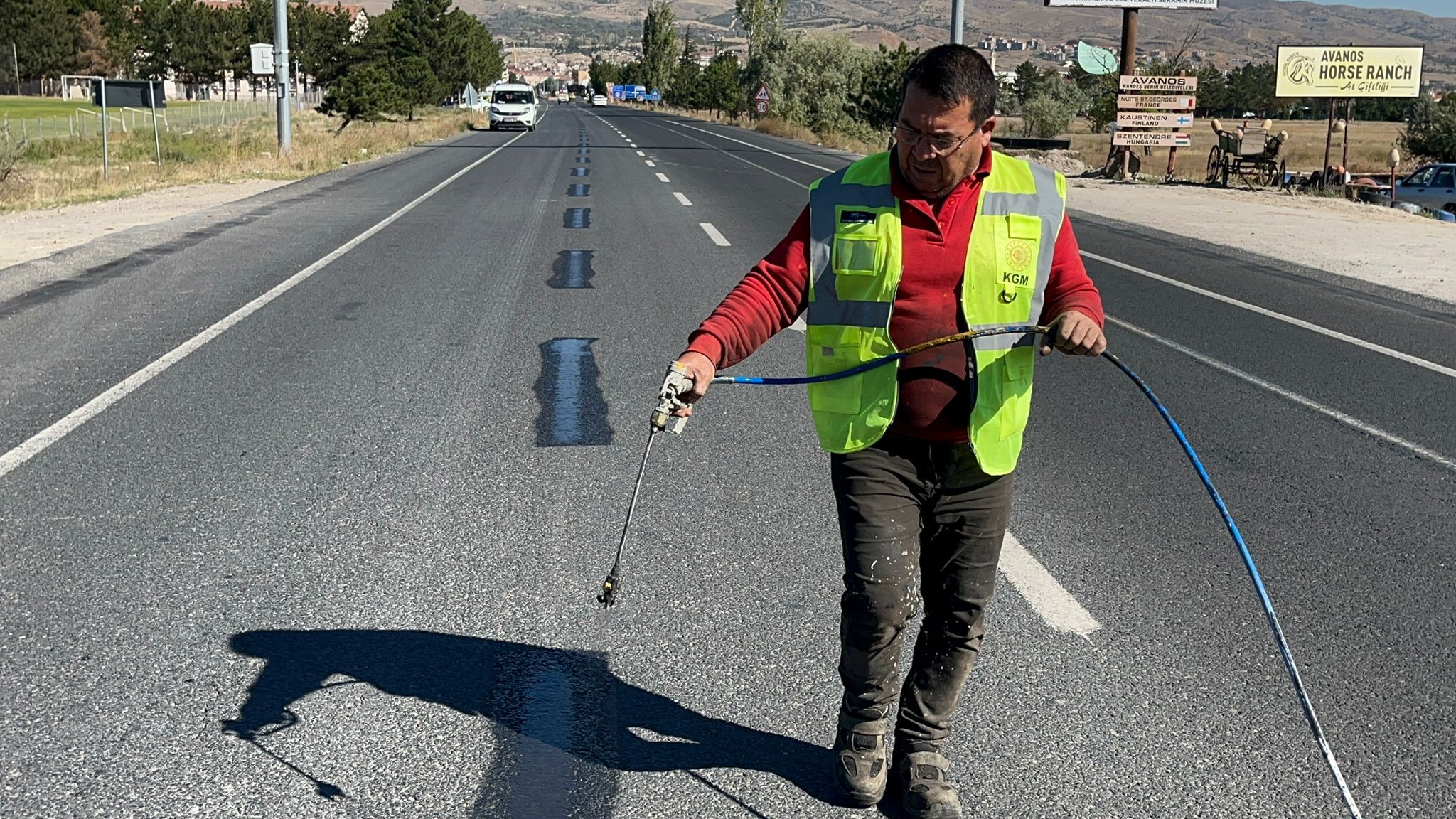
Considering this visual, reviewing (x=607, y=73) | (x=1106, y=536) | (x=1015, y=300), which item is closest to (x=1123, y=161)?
(x=1106, y=536)

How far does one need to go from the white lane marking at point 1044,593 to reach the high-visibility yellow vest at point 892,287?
4.46 ft

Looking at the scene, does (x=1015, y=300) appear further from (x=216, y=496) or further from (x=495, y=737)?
(x=216, y=496)

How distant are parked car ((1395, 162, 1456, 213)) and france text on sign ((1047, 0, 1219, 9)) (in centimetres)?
636

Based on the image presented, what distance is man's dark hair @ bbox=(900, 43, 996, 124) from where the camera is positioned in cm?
302

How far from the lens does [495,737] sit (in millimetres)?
3631

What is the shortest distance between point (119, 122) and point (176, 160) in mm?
25196

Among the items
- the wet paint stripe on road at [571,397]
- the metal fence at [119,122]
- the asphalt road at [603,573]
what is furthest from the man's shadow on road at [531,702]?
the metal fence at [119,122]

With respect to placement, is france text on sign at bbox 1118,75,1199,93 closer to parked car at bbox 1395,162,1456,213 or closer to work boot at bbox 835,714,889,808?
parked car at bbox 1395,162,1456,213

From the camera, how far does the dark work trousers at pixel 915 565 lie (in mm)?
3215

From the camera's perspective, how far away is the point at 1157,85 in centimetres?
2961

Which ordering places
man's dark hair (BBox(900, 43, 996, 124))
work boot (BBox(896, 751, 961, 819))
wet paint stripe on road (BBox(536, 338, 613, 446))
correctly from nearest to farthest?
man's dark hair (BBox(900, 43, 996, 124)) < work boot (BBox(896, 751, 961, 819)) < wet paint stripe on road (BBox(536, 338, 613, 446))

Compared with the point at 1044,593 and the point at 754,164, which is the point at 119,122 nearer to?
the point at 754,164

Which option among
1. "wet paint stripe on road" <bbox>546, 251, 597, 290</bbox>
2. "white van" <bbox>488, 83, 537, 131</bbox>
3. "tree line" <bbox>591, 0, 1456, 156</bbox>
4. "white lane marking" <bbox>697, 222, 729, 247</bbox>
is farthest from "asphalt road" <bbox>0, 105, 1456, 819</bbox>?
"white van" <bbox>488, 83, 537, 131</bbox>

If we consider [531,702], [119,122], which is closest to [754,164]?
[531,702]
